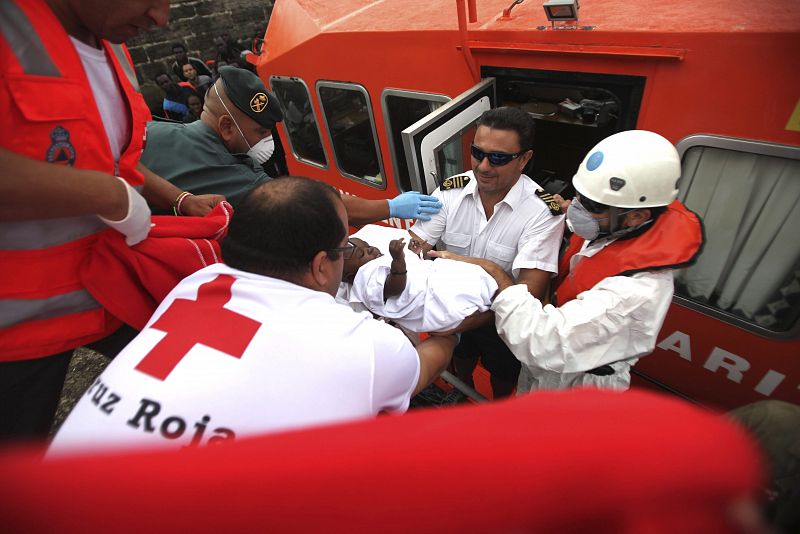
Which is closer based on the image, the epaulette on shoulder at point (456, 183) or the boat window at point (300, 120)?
the epaulette on shoulder at point (456, 183)

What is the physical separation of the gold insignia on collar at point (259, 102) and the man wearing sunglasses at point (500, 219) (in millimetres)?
1211

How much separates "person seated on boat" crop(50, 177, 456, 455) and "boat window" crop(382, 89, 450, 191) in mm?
1998

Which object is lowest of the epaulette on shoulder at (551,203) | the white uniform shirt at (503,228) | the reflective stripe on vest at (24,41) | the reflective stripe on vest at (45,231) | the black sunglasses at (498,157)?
the white uniform shirt at (503,228)

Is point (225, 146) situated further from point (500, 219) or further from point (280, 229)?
point (500, 219)

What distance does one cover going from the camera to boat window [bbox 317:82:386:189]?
3.71 meters

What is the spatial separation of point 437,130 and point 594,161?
97 centimetres

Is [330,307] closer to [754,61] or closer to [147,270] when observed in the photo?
[147,270]

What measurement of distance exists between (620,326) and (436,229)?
4.56ft

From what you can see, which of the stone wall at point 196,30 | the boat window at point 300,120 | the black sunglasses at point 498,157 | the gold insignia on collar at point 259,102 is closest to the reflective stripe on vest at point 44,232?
the gold insignia on collar at point 259,102

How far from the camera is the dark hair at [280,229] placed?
1254 millimetres

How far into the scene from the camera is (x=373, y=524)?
36 cm

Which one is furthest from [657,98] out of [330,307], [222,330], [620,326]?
[222,330]

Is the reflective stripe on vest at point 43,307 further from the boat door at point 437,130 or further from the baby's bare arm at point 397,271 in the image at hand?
the boat door at point 437,130

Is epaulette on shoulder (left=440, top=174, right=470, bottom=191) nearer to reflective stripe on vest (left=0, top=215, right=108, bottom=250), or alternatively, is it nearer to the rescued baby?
the rescued baby
